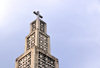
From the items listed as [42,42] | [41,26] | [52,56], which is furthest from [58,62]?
[41,26]

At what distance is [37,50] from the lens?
14175 cm

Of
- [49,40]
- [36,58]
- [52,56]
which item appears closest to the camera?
[36,58]

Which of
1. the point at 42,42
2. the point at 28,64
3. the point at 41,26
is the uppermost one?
the point at 41,26

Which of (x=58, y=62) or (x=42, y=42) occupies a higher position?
(x=42, y=42)

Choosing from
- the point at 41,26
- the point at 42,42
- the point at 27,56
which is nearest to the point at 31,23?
the point at 41,26

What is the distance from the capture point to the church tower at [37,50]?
139 metres

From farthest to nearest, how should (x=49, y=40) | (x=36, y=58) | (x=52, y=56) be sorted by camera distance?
(x=49, y=40) → (x=52, y=56) → (x=36, y=58)

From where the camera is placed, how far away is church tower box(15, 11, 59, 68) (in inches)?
5472

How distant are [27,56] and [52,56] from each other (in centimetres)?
1372

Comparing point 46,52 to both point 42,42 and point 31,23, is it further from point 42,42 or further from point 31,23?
point 31,23

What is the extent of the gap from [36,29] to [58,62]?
74.7 feet

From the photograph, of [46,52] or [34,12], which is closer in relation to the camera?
[46,52]

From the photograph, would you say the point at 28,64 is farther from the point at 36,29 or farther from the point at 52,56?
the point at 36,29

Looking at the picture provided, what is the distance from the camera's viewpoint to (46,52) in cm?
14675
